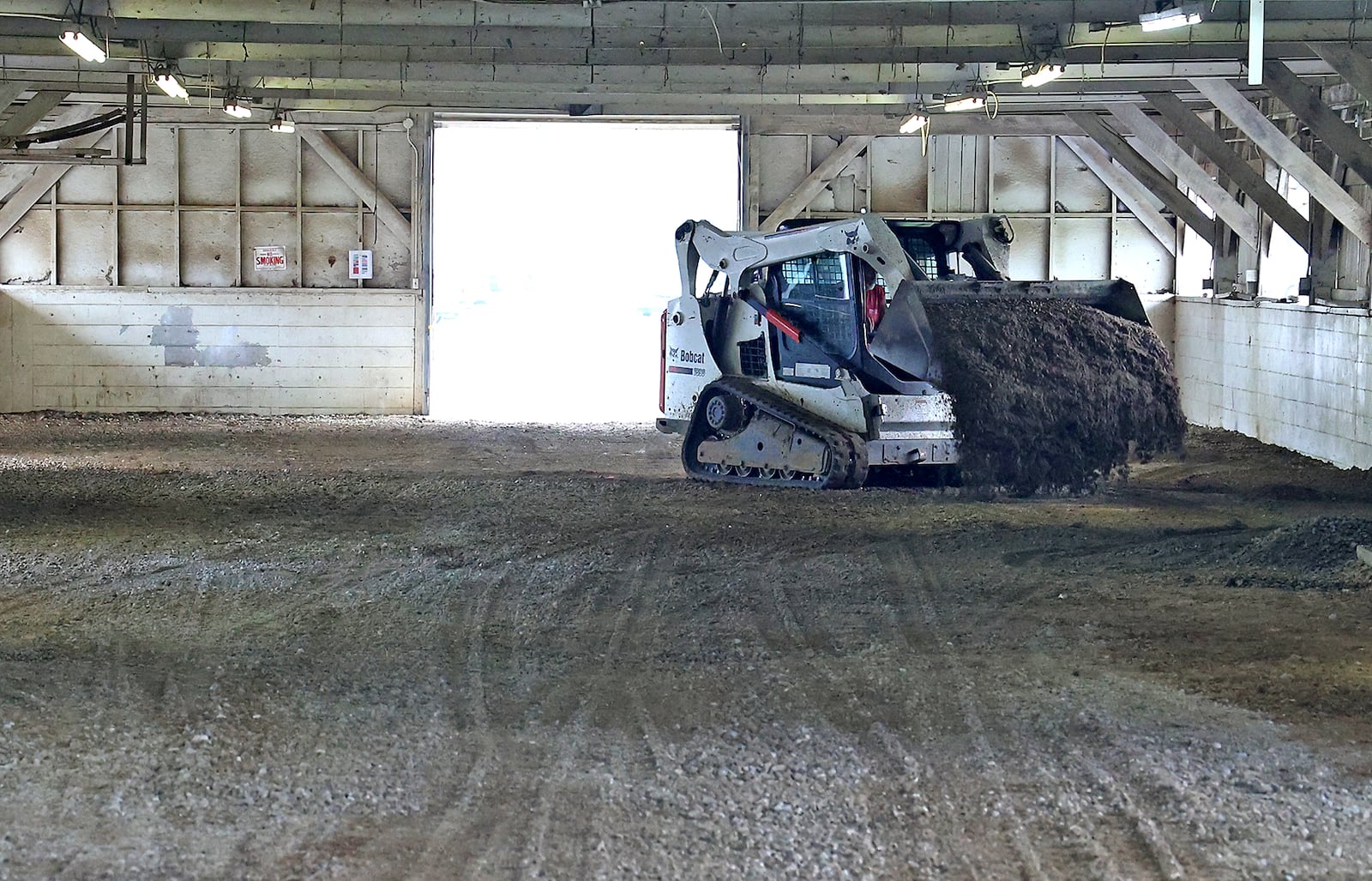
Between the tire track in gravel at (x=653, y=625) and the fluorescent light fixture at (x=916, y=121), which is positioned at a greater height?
the fluorescent light fixture at (x=916, y=121)

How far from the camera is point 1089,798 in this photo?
5387 millimetres

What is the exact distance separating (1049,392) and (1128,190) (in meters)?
9.77

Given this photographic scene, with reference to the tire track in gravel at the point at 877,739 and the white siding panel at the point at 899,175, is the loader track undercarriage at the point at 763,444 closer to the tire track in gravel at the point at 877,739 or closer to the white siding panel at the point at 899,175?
the tire track in gravel at the point at 877,739

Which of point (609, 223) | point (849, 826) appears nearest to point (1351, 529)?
point (849, 826)

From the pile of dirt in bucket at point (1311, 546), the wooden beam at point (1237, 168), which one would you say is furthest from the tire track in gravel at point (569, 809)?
the wooden beam at point (1237, 168)

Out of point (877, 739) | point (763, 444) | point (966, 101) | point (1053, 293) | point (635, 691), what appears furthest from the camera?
point (966, 101)

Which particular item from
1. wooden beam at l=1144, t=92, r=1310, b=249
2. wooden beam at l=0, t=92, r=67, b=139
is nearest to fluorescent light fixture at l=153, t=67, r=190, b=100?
wooden beam at l=0, t=92, r=67, b=139

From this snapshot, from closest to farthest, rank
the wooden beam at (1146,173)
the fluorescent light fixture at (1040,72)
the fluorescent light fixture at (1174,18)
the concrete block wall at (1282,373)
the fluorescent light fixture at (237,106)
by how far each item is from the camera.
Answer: the fluorescent light fixture at (1174,18) → the fluorescent light fixture at (1040,72) → the concrete block wall at (1282,373) → the fluorescent light fixture at (237,106) → the wooden beam at (1146,173)

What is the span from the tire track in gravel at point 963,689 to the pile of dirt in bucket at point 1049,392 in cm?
207

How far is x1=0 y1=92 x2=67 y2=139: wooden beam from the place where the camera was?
19156mm

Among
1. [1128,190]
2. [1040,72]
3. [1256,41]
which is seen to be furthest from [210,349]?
[1256,41]

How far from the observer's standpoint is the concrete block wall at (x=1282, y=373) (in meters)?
15.5

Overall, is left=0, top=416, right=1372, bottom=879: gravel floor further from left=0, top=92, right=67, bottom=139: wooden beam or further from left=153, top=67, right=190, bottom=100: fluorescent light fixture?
left=0, top=92, right=67, bottom=139: wooden beam

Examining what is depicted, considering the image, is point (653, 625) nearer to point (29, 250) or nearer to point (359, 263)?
point (359, 263)
